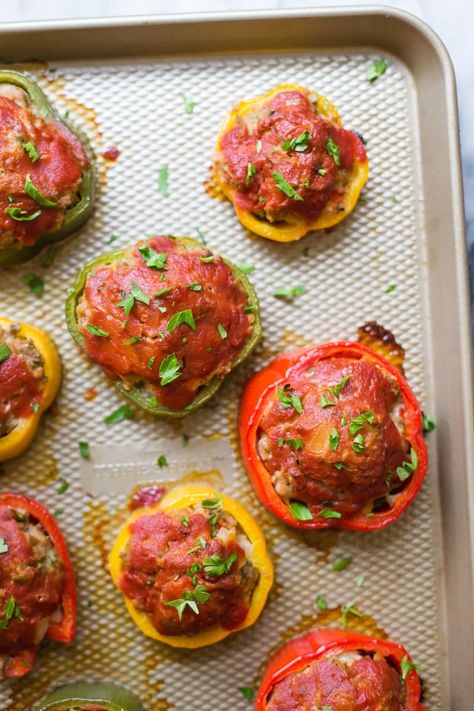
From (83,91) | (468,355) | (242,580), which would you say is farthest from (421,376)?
(83,91)

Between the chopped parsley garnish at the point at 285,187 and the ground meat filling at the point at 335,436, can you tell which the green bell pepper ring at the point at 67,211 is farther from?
the ground meat filling at the point at 335,436

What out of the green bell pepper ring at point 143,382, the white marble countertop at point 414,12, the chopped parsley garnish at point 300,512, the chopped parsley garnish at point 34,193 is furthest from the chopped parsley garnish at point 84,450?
the white marble countertop at point 414,12

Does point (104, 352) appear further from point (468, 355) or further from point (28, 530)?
point (468, 355)

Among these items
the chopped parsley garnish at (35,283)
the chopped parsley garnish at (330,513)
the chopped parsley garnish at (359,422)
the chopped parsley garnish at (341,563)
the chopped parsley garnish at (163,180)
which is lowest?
the chopped parsley garnish at (341,563)

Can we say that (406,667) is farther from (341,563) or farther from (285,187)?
(285,187)

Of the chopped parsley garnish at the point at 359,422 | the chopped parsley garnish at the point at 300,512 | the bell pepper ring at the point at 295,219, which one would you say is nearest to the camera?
the chopped parsley garnish at the point at 359,422

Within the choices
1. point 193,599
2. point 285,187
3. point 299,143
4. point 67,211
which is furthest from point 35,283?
point 193,599
